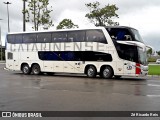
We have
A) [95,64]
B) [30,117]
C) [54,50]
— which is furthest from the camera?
[54,50]

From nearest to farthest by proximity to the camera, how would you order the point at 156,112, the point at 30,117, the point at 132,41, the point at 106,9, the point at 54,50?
the point at 30,117 → the point at 156,112 → the point at 132,41 → the point at 54,50 → the point at 106,9

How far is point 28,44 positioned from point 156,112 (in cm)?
2244

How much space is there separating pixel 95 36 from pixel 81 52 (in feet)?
6.19

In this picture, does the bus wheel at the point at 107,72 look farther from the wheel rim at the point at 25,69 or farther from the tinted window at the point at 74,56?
the wheel rim at the point at 25,69

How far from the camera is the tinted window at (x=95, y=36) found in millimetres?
26047

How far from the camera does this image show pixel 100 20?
170 feet

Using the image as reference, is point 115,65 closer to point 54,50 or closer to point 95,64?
point 95,64

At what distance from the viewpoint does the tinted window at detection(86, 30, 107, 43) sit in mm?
26047

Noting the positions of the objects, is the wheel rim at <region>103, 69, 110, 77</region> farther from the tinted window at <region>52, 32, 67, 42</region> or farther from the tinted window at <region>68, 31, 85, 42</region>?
the tinted window at <region>52, 32, 67, 42</region>

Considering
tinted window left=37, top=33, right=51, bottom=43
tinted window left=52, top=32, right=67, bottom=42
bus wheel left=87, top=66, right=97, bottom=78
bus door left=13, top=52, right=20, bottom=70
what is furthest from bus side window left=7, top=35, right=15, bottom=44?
bus wheel left=87, top=66, right=97, bottom=78

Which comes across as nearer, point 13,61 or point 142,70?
point 142,70

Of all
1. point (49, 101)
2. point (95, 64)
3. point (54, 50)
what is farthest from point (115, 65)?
point (49, 101)

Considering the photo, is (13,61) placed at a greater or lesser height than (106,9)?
lesser

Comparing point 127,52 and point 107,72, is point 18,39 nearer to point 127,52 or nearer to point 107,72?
point 107,72
